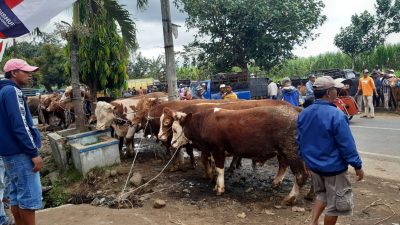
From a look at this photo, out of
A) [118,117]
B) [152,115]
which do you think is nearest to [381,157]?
[152,115]

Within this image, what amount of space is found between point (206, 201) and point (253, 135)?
137 centimetres

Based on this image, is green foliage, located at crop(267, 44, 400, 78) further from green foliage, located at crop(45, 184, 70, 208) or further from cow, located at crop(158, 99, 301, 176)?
green foliage, located at crop(45, 184, 70, 208)

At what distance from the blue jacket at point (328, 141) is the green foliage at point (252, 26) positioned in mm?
18867

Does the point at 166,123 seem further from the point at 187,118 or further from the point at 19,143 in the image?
the point at 19,143

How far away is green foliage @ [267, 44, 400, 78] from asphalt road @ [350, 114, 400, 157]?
12.2 metres

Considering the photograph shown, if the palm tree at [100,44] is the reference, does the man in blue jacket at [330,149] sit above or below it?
below

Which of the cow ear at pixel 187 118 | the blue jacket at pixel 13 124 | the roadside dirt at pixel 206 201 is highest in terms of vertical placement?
the blue jacket at pixel 13 124

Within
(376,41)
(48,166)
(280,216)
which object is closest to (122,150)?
(48,166)

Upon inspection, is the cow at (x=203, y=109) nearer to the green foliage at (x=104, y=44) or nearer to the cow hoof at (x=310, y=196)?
the cow hoof at (x=310, y=196)

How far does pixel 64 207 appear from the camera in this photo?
6012mm

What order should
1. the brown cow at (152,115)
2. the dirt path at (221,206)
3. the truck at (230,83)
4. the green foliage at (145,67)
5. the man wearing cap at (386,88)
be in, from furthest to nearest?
the green foliage at (145,67), the truck at (230,83), the man wearing cap at (386,88), the brown cow at (152,115), the dirt path at (221,206)

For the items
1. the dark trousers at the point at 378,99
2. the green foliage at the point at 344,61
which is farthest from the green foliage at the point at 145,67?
the dark trousers at the point at 378,99

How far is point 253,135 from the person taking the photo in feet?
20.0

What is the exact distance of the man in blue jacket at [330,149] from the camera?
372cm
